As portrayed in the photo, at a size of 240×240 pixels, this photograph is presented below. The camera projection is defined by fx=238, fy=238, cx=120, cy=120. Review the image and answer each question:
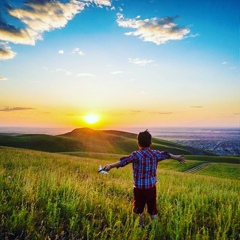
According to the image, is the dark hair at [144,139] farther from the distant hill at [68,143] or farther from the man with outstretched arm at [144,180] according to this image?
the distant hill at [68,143]

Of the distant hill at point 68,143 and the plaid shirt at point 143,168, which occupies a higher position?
the plaid shirt at point 143,168

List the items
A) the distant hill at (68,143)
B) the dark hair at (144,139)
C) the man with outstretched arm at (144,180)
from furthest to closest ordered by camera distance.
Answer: the distant hill at (68,143)
the dark hair at (144,139)
the man with outstretched arm at (144,180)

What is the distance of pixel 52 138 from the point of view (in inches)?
3585

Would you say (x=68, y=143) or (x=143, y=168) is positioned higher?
(x=143, y=168)

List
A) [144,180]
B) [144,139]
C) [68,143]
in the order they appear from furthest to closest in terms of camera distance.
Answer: [68,143] < [144,139] < [144,180]

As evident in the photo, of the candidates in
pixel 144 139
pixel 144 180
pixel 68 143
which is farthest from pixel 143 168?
pixel 68 143

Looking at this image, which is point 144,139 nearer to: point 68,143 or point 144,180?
point 144,180

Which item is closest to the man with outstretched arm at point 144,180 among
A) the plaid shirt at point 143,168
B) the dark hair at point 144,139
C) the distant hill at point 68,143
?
the plaid shirt at point 143,168

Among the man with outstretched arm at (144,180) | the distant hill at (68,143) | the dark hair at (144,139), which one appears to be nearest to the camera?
the man with outstretched arm at (144,180)

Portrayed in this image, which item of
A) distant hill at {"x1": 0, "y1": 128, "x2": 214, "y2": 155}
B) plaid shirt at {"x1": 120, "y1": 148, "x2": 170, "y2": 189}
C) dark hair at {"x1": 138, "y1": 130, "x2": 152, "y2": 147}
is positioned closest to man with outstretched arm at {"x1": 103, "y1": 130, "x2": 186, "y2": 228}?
plaid shirt at {"x1": 120, "y1": 148, "x2": 170, "y2": 189}

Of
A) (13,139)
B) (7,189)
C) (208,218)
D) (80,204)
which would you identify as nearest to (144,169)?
(80,204)

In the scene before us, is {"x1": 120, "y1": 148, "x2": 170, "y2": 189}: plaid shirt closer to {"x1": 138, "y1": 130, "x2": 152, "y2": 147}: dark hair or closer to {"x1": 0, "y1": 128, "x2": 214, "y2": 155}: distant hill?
{"x1": 138, "y1": 130, "x2": 152, "y2": 147}: dark hair

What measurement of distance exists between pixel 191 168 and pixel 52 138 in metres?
60.6

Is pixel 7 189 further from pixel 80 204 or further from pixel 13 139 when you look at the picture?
pixel 13 139
